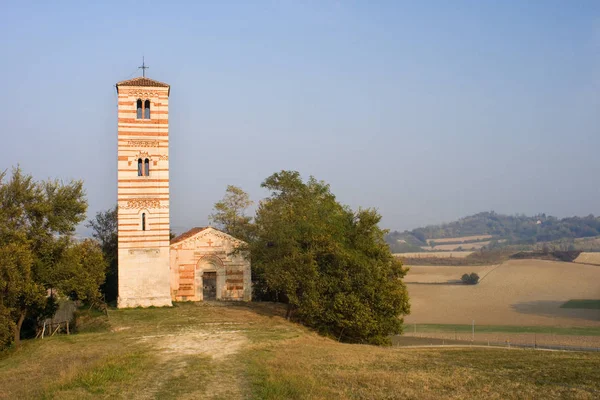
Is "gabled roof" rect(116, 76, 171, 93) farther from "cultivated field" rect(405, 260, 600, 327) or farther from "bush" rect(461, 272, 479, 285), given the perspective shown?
"bush" rect(461, 272, 479, 285)

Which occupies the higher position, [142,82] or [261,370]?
[142,82]

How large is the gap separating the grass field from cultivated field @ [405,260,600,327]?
43.5 meters

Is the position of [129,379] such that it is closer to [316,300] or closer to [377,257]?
[316,300]

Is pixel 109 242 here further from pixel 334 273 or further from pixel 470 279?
pixel 470 279

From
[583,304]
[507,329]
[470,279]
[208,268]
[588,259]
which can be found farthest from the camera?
[588,259]

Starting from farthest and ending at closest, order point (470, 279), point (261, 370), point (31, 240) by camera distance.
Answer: point (470, 279) → point (31, 240) → point (261, 370)

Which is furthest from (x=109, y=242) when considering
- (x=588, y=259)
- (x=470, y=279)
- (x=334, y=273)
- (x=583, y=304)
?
(x=588, y=259)

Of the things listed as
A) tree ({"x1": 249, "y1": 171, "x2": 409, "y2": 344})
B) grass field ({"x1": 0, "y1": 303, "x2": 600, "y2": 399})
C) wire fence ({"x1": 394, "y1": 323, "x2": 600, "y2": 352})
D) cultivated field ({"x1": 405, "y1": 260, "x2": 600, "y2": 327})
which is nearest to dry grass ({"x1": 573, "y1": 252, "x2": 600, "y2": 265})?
cultivated field ({"x1": 405, "y1": 260, "x2": 600, "y2": 327})

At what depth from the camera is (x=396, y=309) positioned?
1318 inches

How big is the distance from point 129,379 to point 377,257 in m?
20.8

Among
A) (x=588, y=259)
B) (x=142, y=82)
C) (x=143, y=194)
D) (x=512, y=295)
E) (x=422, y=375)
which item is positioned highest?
(x=142, y=82)

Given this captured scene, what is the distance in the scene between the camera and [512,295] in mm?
85188

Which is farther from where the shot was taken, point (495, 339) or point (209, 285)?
point (495, 339)

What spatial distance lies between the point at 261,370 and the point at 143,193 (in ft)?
68.3
